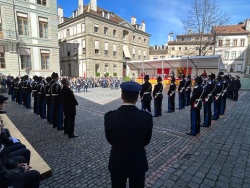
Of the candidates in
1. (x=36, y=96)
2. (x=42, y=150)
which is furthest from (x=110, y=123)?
(x=36, y=96)

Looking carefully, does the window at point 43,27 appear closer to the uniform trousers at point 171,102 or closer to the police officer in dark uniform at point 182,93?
the police officer in dark uniform at point 182,93

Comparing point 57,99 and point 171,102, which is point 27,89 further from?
point 171,102

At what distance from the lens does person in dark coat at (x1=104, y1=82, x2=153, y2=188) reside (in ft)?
6.22

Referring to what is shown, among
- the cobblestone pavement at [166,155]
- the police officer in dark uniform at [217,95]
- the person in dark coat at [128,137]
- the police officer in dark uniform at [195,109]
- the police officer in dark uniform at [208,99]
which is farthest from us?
the police officer in dark uniform at [217,95]

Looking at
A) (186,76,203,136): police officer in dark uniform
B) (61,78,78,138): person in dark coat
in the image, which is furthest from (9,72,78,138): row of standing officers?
(186,76,203,136): police officer in dark uniform

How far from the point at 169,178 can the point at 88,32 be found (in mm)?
31366

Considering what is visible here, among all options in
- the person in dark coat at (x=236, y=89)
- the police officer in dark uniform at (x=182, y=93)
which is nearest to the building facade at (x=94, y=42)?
the police officer in dark uniform at (x=182, y=93)

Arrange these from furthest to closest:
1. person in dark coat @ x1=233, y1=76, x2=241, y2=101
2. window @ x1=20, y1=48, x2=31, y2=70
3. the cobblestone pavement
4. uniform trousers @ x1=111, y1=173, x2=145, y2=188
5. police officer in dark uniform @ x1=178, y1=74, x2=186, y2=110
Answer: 1. window @ x1=20, y1=48, x2=31, y2=70
2. person in dark coat @ x1=233, y1=76, x2=241, y2=101
3. police officer in dark uniform @ x1=178, y1=74, x2=186, y2=110
4. the cobblestone pavement
5. uniform trousers @ x1=111, y1=173, x2=145, y2=188

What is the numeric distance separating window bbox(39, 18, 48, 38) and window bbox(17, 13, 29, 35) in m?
1.57

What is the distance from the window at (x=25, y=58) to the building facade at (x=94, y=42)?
35.6 feet

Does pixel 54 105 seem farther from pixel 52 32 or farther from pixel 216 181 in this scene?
pixel 52 32

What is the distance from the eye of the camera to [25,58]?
20.0 metres

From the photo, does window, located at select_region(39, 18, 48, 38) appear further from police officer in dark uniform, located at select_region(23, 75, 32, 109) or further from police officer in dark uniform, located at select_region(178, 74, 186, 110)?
police officer in dark uniform, located at select_region(178, 74, 186, 110)

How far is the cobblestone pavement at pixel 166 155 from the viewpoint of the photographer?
332 cm
